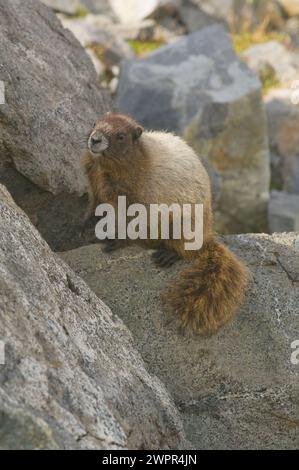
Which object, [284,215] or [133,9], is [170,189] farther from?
[133,9]

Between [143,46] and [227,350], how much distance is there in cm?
→ 1366

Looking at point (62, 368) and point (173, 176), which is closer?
point (62, 368)

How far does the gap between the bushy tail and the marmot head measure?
131cm

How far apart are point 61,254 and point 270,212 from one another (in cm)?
709

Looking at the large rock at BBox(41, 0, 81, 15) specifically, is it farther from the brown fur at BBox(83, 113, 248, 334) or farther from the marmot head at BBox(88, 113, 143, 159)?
the marmot head at BBox(88, 113, 143, 159)

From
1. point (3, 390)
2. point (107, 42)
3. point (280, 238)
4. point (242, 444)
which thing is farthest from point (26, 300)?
point (107, 42)

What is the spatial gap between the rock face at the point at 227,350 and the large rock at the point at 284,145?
28.7ft

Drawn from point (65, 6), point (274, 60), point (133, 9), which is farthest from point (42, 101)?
point (133, 9)

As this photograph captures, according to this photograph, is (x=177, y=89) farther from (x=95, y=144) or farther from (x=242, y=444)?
(x=242, y=444)

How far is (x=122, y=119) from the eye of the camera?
7246 mm

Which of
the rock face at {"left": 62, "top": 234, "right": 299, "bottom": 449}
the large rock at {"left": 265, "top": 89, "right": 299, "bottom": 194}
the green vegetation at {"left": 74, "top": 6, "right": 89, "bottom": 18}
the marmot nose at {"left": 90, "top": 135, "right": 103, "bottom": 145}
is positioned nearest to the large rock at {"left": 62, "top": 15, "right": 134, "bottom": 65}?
the green vegetation at {"left": 74, "top": 6, "right": 89, "bottom": 18}

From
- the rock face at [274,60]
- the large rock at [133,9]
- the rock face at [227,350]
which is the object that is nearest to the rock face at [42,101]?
the rock face at [227,350]

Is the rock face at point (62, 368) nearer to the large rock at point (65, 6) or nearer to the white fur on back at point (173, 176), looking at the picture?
the white fur on back at point (173, 176)

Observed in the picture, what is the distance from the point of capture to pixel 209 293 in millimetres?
6477
